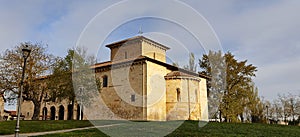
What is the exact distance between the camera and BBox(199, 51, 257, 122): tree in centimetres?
3634

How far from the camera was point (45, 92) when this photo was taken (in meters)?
29.9

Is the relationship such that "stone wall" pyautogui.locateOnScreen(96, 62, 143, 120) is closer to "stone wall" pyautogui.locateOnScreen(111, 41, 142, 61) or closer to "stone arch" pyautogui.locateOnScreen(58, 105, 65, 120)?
"stone wall" pyautogui.locateOnScreen(111, 41, 142, 61)

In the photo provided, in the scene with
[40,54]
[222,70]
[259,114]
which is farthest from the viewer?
[259,114]

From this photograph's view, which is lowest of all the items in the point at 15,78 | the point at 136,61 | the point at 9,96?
the point at 9,96

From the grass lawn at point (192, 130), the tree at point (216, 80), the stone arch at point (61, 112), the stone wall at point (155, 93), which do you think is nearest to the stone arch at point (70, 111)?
the stone arch at point (61, 112)

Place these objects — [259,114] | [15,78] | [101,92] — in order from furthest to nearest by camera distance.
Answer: [259,114]
[101,92]
[15,78]

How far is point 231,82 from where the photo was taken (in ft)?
124

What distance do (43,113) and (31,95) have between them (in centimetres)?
1285

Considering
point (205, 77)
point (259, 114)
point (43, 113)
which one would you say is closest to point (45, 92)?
point (43, 113)

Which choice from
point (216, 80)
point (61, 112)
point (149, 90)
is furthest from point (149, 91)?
point (61, 112)

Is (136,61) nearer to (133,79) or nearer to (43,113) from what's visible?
(133,79)

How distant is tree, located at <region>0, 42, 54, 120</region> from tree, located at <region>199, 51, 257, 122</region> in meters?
22.5

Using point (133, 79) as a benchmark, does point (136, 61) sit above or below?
above

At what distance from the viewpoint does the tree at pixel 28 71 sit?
27016 millimetres
